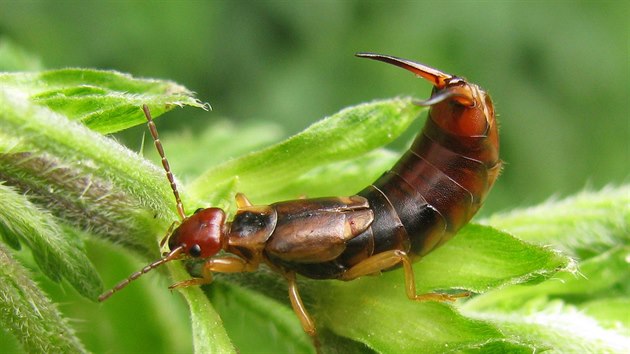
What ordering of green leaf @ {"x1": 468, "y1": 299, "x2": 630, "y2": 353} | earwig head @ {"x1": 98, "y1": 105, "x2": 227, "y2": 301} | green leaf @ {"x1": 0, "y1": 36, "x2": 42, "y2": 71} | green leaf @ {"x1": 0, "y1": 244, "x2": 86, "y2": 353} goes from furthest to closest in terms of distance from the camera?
green leaf @ {"x1": 0, "y1": 36, "x2": 42, "y2": 71}, earwig head @ {"x1": 98, "y1": 105, "x2": 227, "y2": 301}, green leaf @ {"x1": 468, "y1": 299, "x2": 630, "y2": 353}, green leaf @ {"x1": 0, "y1": 244, "x2": 86, "y2": 353}

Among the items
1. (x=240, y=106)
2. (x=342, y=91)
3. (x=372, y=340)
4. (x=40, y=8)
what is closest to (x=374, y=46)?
(x=342, y=91)

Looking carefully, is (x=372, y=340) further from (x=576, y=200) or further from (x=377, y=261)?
(x=576, y=200)

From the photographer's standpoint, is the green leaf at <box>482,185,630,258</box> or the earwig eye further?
the green leaf at <box>482,185,630,258</box>

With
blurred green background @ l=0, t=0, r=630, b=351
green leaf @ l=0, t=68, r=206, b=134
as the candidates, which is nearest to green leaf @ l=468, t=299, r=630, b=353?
green leaf @ l=0, t=68, r=206, b=134

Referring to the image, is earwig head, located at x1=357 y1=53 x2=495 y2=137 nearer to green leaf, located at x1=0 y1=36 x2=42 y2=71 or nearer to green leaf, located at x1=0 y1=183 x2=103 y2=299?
green leaf, located at x1=0 y1=183 x2=103 y2=299

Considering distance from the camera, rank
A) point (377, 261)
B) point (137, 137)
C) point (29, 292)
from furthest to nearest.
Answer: point (137, 137), point (377, 261), point (29, 292)

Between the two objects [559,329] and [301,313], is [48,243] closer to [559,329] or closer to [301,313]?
[301,313]
